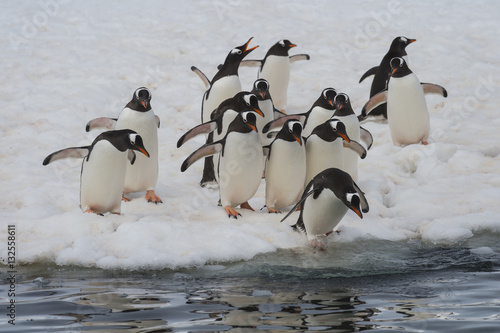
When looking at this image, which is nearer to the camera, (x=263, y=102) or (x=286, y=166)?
(x=286, y=166)

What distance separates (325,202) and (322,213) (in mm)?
78

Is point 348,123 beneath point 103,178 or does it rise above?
above

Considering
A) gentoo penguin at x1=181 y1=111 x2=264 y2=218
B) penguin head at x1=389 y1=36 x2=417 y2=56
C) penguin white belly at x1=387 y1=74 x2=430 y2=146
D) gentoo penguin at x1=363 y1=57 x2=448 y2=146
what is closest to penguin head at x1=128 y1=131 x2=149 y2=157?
gentoo penguin at x1=181 y1=111 x2=264 y2=218

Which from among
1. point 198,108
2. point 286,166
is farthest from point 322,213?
point 198,108

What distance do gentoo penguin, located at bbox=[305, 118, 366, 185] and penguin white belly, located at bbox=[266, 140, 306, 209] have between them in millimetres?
114

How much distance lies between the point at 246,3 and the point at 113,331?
399 inches

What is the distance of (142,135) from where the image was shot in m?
5.68

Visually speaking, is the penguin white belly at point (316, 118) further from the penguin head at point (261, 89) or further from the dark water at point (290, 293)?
the dark water at point (290, 293)

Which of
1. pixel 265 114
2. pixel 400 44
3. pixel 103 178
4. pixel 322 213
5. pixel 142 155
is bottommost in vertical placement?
pixel 322 213

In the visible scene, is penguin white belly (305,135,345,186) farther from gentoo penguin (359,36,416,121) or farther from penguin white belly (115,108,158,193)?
gentoo penguin (359,36,416,121)

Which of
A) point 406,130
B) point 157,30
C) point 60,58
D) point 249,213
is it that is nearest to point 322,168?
point 249,213

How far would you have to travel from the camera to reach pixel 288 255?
4.61 metres

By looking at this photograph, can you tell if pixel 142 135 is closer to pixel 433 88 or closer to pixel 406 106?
pixel 406 106

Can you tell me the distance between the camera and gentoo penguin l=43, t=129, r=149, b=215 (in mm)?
5215
